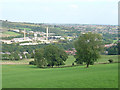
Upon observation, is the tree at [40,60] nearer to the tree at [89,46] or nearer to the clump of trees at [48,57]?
the clump of trees at [48,57]

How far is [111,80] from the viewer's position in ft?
62.8

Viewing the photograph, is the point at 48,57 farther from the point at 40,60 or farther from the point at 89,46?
the point at 89,46

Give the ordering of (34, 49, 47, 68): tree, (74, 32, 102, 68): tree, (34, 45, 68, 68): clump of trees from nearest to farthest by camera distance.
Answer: (74, 32, 102, 68): tree → (34, 49, 47, 68): tree → (34, 45, 68, 68): clump of trees

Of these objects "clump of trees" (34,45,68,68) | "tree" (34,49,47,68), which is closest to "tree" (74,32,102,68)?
"tree" (34,49,47,68)

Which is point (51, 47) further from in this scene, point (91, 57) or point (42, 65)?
point (91, 57)

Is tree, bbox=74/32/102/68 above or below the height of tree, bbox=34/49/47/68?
above

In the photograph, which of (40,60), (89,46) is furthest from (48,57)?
(89,46)

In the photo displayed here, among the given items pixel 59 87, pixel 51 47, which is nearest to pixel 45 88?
pixel 59 87

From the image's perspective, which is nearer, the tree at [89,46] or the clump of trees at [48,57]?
the tree at [89,46]

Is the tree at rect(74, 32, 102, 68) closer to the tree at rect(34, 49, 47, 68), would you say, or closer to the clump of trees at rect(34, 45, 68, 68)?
the tree at rect(34, 49, 47, 68)

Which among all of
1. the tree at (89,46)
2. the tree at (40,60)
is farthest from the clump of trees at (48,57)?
the tree at (89,46)

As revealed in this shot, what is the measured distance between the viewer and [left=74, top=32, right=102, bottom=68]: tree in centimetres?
3622

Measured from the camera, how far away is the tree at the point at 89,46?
3622 cm

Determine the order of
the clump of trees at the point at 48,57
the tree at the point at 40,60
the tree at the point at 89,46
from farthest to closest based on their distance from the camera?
the clump of trees at the point at 48,57 < the tree at the point at 40,60 < the tree at the point at 89,46
